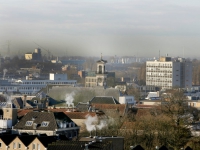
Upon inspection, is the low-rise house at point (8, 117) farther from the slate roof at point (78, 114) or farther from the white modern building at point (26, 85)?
the white modern building at point (26, 85)

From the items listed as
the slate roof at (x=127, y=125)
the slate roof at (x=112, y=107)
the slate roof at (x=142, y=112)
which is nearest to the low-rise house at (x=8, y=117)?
the slate roof at (x=127, y=125)

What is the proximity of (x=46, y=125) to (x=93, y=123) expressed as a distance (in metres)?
5.56

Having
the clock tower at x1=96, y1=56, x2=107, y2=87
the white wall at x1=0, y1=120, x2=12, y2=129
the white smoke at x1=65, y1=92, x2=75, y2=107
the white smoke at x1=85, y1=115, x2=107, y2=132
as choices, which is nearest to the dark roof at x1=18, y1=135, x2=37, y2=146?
the white smoke at x1=85, y1=115, x2=107, y2=132

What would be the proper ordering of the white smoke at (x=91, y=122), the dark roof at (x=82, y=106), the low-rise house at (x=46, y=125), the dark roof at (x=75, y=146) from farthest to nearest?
1. the dark roof at (x=82, y=106)
2. the white smoke at (x=91, y=122)
3. the low-rise house at (x=46, y=125)
4. the dark roof at (x=75, y=146)

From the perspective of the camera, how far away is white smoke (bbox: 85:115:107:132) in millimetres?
63194

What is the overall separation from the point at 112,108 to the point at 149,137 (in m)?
17.0

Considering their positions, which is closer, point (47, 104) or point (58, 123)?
point (58, 123)

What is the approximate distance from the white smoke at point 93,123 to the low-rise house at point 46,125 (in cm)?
126

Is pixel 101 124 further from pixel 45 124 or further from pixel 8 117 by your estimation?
pixel 8 117

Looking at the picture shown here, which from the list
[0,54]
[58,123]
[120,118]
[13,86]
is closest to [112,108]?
[120,118]

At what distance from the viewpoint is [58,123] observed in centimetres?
6038

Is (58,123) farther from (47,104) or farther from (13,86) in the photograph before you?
(13,86)

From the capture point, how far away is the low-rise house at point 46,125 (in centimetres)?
5969

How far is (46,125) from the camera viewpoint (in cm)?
6009
